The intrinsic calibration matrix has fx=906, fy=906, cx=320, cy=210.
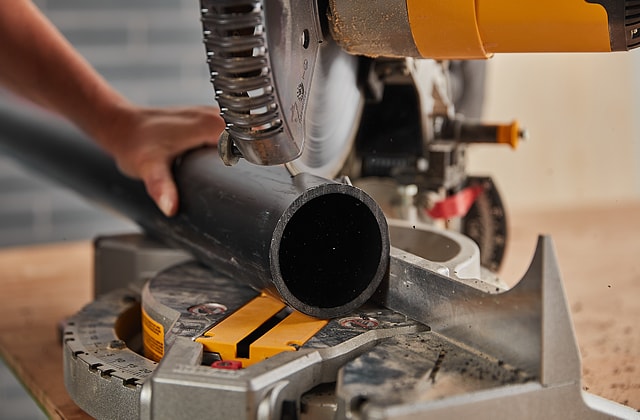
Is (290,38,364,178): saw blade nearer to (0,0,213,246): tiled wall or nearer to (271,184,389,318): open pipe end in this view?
(271,184,389,318): open pipe end

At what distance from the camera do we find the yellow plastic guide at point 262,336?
77 cm

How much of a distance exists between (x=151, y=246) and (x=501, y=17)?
63 centimetres

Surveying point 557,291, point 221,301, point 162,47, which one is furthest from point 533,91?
point 557,291

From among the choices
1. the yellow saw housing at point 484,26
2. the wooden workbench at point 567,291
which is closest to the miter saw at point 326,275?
the yellow saw housing at point 484,26

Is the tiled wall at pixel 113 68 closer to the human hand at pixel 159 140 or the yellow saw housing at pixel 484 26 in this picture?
the human hand at pixel 159 140

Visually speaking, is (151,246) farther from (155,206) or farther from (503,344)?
(503,344)

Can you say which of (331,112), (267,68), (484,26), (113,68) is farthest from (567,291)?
(113,68)

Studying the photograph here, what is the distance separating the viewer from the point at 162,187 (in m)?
1.07

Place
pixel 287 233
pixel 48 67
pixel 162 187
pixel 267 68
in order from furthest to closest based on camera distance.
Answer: pixel 48 67 → pixel 162 187 → pixel 287 233 → pixel 267 68

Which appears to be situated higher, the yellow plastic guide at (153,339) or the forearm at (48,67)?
the forearm at (48,67)

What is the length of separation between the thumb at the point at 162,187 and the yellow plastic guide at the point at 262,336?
0.21 metres

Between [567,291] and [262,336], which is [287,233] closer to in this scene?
[262,336]

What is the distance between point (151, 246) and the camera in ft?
4.04

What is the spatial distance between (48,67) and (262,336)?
0.65m
